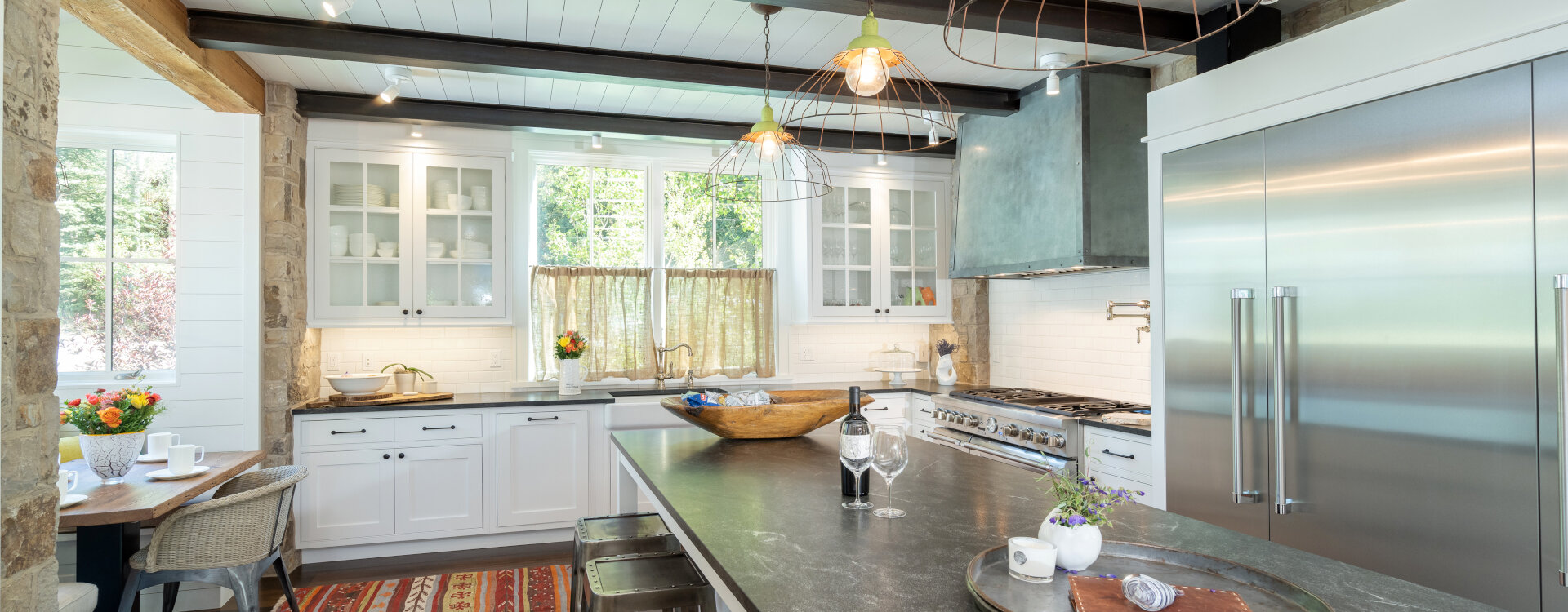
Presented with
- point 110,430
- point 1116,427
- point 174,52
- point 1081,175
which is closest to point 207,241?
point 174,52

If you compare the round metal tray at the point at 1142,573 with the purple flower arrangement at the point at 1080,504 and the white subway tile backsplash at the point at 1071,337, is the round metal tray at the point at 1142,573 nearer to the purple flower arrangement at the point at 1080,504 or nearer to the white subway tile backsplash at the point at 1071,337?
the purple flower arrangement at the point at 1080,504

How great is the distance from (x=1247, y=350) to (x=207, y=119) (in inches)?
187

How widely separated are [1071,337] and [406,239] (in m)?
3.91

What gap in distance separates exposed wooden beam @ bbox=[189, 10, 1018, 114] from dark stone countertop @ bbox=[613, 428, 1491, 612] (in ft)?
6.38

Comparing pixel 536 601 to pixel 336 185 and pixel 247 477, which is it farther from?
pixel 336 185

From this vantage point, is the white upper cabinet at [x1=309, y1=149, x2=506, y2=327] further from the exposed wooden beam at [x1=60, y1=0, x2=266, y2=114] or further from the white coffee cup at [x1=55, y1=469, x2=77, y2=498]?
the white coffee cup at [x1=55, y1=469, x2=77, y2=498]

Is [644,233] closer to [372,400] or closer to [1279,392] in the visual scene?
[372,400]

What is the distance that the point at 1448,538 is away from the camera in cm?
221

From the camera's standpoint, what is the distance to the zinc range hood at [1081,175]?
159 inches

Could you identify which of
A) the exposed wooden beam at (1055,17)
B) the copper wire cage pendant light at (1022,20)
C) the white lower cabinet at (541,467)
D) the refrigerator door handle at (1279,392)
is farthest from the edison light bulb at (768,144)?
the white lower cabinet at (541,467)

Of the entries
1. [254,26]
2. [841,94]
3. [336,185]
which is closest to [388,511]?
[336,185]

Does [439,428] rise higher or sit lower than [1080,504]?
lower

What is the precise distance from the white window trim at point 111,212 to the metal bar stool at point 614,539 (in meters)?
2.72

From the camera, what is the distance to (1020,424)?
4262mm
